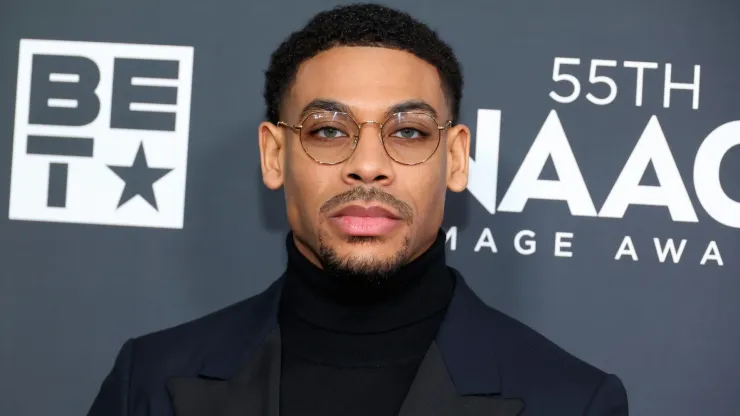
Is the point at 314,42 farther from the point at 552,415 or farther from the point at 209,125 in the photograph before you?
the point at 552,415

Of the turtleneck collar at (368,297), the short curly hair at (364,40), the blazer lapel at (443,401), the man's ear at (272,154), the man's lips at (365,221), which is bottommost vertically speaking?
the blazer lapel at (443,401)

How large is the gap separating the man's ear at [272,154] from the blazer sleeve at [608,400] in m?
0.66

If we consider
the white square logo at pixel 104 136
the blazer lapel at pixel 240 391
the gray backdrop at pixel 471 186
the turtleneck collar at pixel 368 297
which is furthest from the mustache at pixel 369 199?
the white square logo at pixel 104 136

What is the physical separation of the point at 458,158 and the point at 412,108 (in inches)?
8.4

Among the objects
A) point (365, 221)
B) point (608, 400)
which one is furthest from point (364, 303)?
point (608, 400)

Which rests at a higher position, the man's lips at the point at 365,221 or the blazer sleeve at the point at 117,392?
the man's lips at the point at 365,221

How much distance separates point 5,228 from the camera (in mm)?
2332

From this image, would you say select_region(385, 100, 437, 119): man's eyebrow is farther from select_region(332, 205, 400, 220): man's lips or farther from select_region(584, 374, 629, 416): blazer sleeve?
select_region(584, 374, 629, 416): blazer sleeve

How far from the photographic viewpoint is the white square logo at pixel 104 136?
232 cm

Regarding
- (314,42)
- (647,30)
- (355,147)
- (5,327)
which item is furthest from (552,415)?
(5,327)

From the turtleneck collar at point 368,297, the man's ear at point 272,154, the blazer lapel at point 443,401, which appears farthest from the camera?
the man's ear at point 272,154

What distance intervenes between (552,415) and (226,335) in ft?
1.89

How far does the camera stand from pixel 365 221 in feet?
5.68

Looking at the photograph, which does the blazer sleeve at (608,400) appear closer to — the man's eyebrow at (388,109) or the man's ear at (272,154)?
the man's eyebrow at (388,109)
